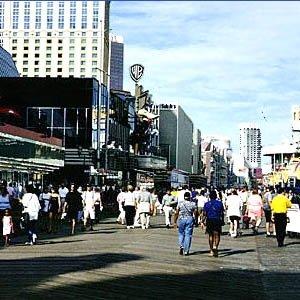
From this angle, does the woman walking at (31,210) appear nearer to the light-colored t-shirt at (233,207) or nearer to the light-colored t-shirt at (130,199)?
the light-colored t-shirt at (233,207)

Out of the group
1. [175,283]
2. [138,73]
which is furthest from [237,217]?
[138,73]

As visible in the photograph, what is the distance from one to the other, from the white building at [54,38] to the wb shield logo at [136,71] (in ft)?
217

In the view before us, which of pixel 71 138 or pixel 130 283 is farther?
pixel 71 138

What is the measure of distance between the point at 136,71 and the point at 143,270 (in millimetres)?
77077

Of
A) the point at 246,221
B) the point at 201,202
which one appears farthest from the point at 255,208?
the point at 201,202

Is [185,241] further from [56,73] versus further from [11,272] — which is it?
[56,73]

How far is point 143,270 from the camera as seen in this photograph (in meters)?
13.9

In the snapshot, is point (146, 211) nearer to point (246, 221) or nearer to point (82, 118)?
point (246, 221)

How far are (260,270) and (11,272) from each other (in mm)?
5238

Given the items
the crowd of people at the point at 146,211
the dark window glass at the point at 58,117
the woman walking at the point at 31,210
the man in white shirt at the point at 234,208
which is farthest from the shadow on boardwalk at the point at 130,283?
the dark window glass at the point at 58,117

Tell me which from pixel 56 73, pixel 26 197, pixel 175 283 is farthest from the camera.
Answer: pixel 56 73

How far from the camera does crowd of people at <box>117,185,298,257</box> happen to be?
16938 millimetres

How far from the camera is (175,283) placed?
485 inches

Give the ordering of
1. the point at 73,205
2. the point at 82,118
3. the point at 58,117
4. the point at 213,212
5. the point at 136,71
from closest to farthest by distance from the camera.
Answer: the point at 213,212, the point at 73,205, the point at 82,118, the point at 58,117, the point at 136,71
